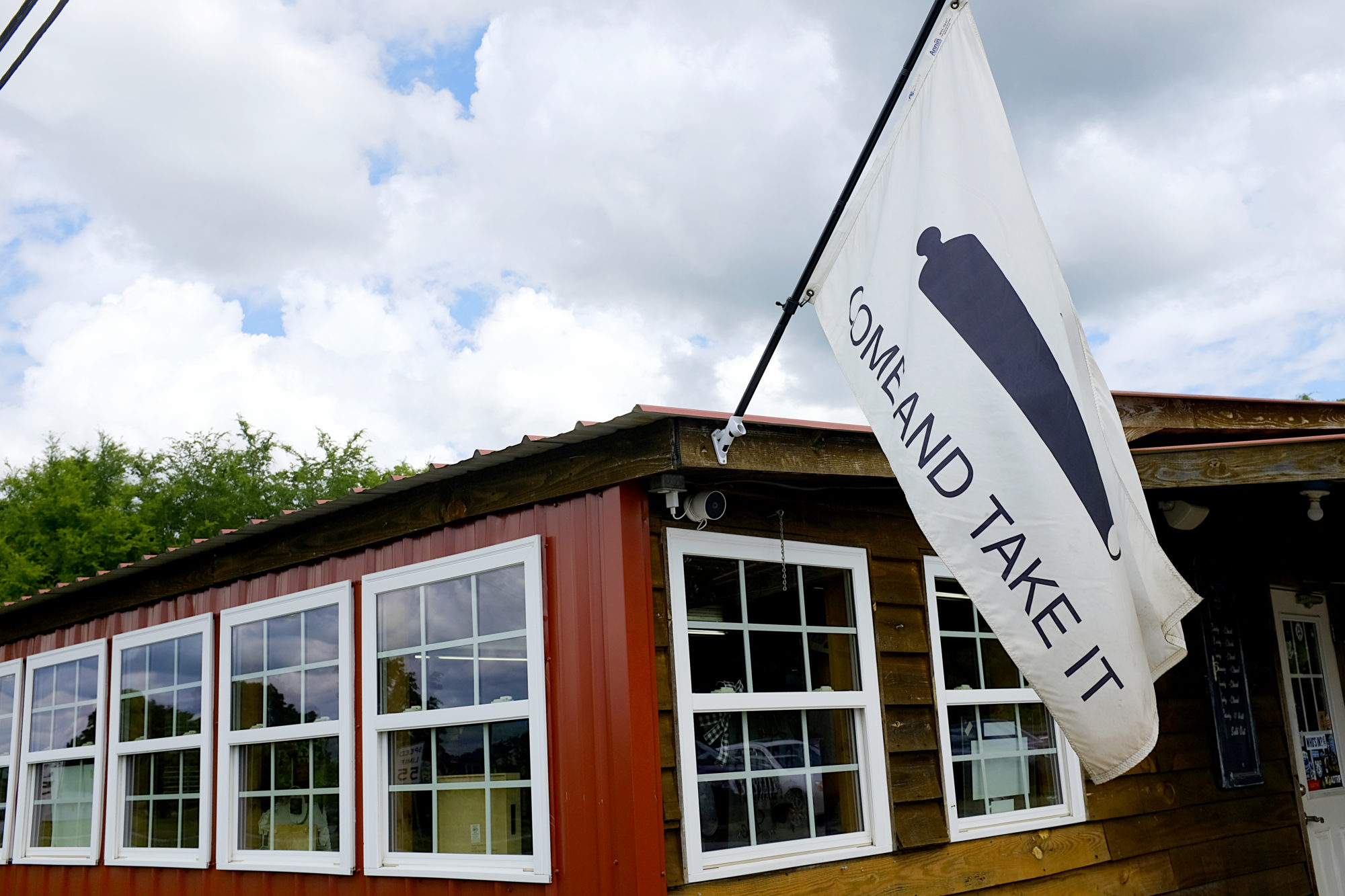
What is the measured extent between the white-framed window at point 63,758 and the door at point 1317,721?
7395mm

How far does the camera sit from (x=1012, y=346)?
2822 millimetres

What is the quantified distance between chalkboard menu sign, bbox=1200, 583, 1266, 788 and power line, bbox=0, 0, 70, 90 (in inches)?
243

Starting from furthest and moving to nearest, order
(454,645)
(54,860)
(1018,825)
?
(54,860) < (1018,825) < (454,645)

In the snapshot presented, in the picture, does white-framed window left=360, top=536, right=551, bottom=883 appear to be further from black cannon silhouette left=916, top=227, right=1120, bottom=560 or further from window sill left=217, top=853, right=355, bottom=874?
black cannon silhouette left=916, top=227, right=1120, bottom=560

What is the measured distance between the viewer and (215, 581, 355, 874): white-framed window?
4.95 metres

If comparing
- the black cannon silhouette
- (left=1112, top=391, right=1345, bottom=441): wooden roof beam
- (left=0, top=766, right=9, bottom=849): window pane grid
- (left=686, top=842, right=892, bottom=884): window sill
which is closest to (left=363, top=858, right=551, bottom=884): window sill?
(left=686, top=842, right=892, bottom=884): window sill

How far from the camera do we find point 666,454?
3.76 m

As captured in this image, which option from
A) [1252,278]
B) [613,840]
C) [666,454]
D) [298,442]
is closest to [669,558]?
[666,454]

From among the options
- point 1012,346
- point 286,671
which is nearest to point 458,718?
point 286,671

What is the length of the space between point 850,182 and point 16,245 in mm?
19969

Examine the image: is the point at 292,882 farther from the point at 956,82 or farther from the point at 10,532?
the point at 10,532

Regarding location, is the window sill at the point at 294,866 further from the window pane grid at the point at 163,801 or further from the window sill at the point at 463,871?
the window pane grid at the point at 163,801

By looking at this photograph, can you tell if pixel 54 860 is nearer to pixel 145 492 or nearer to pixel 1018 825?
pixel 1018 825

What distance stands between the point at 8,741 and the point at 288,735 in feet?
13.2
